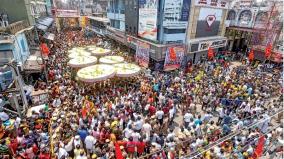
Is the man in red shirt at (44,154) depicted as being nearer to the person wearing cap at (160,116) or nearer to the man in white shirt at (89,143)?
the man in white shirt at (89,143)

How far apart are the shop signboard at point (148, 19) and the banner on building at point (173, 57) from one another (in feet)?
7.16

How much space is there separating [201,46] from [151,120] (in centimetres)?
1475

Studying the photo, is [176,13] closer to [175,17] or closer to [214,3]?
[175,17]

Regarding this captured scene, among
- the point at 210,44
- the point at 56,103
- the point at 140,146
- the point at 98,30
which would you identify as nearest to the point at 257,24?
the point at 210,44

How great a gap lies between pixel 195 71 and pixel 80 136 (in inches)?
567

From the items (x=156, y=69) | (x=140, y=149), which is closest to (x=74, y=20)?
(x=156, y=69)

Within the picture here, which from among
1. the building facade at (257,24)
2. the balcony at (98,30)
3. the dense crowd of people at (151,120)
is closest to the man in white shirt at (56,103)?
the dense crowd of people at (151,120)

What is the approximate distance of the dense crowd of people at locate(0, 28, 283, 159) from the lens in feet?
26.2

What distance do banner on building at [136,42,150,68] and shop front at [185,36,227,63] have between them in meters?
4.49

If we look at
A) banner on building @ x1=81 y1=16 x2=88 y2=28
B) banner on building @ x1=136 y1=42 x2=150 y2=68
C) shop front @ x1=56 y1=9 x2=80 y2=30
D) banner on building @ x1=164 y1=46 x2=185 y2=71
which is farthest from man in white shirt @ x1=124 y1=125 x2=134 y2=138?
shop front @ x1=56 y1=9 x2=80 y2=30

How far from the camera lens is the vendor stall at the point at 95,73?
14.1 m

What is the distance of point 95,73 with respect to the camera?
591 inches

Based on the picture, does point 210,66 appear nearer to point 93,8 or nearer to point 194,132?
point 194,132

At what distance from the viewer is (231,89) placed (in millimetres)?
14406
